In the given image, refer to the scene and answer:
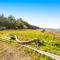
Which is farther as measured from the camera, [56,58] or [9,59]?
[9,59]

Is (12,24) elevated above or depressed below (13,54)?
above

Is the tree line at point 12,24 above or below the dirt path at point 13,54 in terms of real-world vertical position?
above

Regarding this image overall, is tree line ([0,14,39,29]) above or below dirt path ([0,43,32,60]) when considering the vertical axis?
above

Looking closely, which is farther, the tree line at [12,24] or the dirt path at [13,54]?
the tree line at [12,24]

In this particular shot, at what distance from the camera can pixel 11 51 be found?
16609 mm

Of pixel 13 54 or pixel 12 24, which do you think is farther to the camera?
pixel 12 24

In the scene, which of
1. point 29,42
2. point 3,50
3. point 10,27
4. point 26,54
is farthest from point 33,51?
point 10,27

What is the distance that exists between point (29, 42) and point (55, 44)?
3.06 metres

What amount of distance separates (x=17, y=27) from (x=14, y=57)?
3411cm

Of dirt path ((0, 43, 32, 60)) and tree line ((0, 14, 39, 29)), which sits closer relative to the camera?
dirt path ((0, 43, 32, 60))

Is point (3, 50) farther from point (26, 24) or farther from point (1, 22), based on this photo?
point (26, 24)

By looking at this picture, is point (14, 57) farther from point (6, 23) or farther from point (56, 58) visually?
point (6, 23)

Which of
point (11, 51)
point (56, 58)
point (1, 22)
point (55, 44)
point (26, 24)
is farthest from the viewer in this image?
point (26, 24)

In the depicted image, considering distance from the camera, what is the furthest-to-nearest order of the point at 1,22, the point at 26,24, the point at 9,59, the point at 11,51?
the point at 26,24
the point at 1,22
the point at 11,51
the point at 9,59
